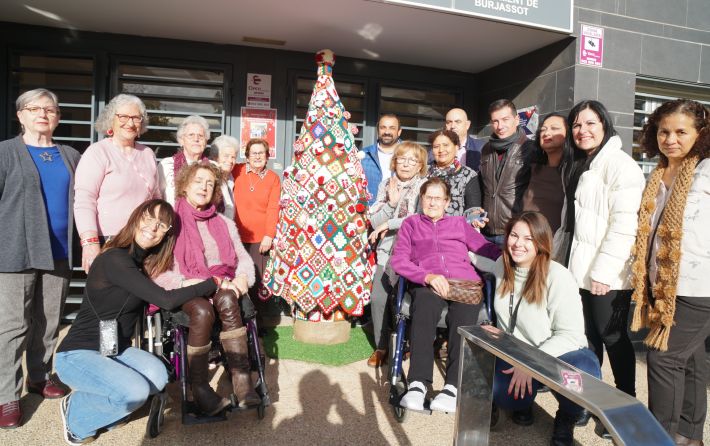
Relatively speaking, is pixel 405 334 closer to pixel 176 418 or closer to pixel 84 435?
pixel 176 418

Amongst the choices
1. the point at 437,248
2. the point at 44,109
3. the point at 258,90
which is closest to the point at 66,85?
the point at 258,90

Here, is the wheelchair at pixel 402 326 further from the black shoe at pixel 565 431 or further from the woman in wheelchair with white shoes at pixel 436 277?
the black shoe at pixel 565 431

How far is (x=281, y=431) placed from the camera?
273 cm

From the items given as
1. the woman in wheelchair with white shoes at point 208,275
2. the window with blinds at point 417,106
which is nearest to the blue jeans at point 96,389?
the woman in wheelchair with white shoes at point 208,275

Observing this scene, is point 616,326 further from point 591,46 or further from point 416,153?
point 591,46

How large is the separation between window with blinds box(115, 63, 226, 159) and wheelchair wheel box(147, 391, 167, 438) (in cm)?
346

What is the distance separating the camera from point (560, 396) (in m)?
2.61

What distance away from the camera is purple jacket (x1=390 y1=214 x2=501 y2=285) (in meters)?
3.21

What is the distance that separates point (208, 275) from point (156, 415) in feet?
2.86

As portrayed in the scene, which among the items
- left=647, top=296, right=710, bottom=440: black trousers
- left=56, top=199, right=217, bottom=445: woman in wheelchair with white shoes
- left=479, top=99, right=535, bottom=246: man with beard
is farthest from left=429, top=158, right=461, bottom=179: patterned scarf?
left=56, top=199, right=217, bottom=445: woman in wheelchair with white shoes

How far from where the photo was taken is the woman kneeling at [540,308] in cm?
251

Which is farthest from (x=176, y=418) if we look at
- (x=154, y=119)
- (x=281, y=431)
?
Answer: (x=154, y=119)

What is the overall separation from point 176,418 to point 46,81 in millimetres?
4193

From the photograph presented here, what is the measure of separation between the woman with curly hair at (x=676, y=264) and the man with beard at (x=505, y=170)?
1.03 meters
